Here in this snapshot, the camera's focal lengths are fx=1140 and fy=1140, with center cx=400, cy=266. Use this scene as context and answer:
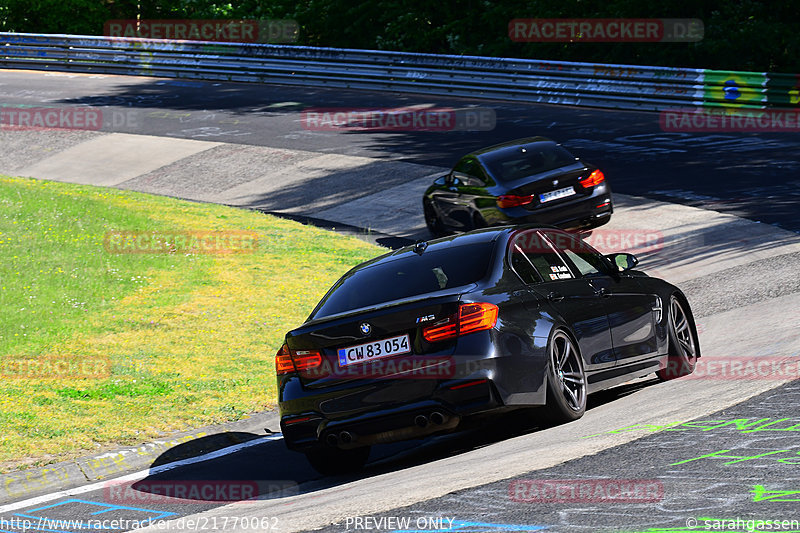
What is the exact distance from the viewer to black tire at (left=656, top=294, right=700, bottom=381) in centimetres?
947

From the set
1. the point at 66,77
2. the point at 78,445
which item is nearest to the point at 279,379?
the point at 78,445

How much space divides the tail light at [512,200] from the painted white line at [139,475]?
726cm

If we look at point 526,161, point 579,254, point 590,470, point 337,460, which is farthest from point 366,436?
point 526,161

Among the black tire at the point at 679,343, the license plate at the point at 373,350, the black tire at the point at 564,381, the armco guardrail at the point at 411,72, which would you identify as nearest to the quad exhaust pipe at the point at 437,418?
the license plate at the point at 373,350

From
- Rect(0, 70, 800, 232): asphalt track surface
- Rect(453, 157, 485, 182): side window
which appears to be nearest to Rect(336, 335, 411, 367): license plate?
Rect(453, 157, 485, 182): side window

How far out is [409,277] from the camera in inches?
315

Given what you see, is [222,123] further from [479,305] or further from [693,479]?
[693,479]

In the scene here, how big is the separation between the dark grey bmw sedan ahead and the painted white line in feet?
24.0

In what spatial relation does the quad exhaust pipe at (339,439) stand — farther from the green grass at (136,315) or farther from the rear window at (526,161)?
the rear window at (526,161)

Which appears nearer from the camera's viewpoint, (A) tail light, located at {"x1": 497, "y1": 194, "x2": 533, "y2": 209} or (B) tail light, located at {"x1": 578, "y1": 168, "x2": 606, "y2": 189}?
(A) tail light, located at {"x1": 497, "y1": 194, "x2": 533, "y2": 209}

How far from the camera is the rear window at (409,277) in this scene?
7844 mm

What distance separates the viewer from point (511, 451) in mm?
7273

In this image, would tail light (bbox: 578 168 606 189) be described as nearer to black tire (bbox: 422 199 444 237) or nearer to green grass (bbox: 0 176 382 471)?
black tire (bbox: 422 199 444 237)

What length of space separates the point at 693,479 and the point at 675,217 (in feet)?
38.1
